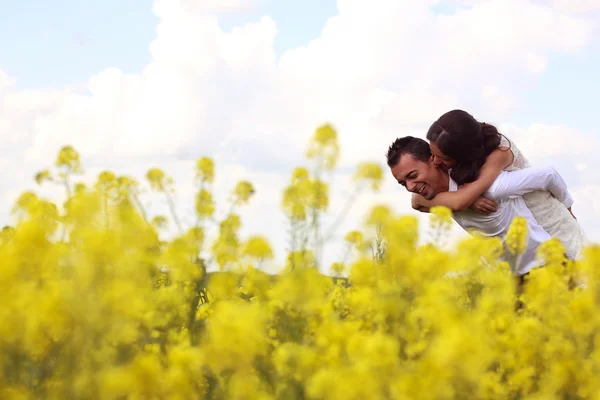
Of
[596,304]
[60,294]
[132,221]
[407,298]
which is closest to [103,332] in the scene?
[60,294]

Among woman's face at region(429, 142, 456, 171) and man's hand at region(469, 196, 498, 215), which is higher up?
woman's face at region(429, 142, 456, 171)

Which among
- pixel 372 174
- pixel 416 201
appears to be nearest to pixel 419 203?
Answer: pixel 416 201

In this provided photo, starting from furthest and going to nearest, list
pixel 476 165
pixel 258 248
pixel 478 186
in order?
1. pixel 476 165
2. pixel 478 186
3. pixel 258 248

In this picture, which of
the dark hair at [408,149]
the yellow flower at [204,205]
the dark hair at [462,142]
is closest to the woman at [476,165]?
the dark hair at [462,142]

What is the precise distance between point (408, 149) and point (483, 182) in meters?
0.66

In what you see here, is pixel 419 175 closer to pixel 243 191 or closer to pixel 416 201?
pixel 416 201

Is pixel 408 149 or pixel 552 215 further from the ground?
pixel 408 149

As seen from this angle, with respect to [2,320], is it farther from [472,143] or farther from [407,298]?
[472,143]

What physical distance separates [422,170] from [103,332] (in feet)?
10.8

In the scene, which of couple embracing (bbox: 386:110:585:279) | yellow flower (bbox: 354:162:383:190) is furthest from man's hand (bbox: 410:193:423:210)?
yellow flower (bbox: 354:162:383:190)

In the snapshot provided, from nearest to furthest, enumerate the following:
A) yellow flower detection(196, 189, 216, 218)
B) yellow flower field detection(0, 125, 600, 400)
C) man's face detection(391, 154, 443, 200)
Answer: yellow flower field detection(0, 125, 600, 400), yellow flower detection(196, 189, 216, 218), man's face detection(391, 154, 443, 200)

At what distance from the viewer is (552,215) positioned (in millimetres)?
5605

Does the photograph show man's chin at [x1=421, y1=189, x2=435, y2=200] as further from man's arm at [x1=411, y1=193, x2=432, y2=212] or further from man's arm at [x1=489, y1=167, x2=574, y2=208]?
man's arm at [x1=489, y1=167, x2=574, y2=208]

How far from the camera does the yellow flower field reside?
99.0 inches
